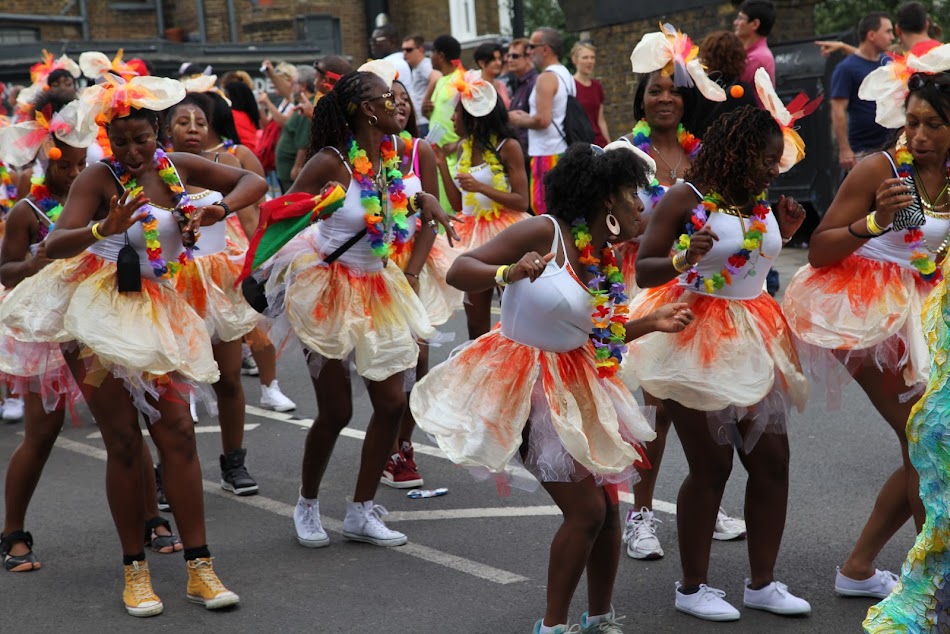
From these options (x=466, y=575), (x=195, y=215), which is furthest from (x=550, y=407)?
(x=195, y=215)

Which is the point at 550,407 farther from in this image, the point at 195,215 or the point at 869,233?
the point at 195,215

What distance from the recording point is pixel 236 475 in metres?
6.93

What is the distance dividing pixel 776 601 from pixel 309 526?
7.58 ft

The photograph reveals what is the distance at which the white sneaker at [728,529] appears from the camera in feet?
18.9

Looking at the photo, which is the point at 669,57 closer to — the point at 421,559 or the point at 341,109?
the point at 341,109

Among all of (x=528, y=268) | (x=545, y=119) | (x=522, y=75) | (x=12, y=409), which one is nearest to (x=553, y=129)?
(x=545, y=119)

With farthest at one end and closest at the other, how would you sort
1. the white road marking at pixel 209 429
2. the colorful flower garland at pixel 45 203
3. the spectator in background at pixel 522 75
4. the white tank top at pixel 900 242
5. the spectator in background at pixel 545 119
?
the spectator in background at pixel 522 75 → the spectator in background at pixel 545 119 → the white road marking at pixel 209 429 → the colorful flower garland at pixel 45 203 → the white tank top at pixel 900 242

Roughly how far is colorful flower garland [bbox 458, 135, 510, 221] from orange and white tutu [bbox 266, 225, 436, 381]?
2.16m

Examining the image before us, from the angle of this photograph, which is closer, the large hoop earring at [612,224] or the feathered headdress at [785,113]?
the large hoop earring at [612,224]

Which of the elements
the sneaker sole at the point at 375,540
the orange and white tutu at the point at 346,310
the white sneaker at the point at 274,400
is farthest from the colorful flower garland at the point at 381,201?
the white sneaker at the point at 274,400

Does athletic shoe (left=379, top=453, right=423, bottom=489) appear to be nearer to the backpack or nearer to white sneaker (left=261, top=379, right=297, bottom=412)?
white sneaker (left=261, top=379, right=297, bottom=412)

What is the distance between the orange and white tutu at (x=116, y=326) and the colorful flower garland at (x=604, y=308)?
1.81 metres

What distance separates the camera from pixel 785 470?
479 centimetres

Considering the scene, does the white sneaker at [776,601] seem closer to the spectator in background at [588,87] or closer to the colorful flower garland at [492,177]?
the colorful flower garland at [492,177]
